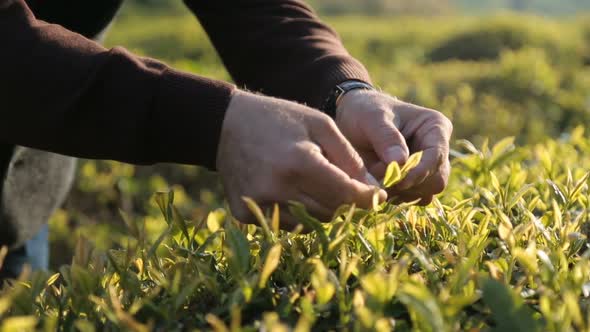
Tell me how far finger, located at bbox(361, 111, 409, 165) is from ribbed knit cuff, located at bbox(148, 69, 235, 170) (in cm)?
35

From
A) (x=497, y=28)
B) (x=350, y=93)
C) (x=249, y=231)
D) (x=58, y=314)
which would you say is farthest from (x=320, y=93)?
(x=497, y=28)

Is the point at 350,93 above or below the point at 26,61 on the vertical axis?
below

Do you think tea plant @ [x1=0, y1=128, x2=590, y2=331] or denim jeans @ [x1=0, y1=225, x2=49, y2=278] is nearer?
tea plant @ [x1=0, y1=128, x2=590, y2=331]

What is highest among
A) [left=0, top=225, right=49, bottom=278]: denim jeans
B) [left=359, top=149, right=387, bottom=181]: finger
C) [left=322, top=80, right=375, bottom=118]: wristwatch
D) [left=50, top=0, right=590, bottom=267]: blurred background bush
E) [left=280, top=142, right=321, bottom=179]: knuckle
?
[left=280, top=142, right=321, bottom=179]: knuckle

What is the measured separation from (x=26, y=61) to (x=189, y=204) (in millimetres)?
3043

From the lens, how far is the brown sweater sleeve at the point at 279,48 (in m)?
1.96

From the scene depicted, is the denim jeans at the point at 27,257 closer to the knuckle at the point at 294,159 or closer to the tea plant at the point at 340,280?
the tea plant at the point at 340,280

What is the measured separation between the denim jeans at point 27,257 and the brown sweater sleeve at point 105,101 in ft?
5.23

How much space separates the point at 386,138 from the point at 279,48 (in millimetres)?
655

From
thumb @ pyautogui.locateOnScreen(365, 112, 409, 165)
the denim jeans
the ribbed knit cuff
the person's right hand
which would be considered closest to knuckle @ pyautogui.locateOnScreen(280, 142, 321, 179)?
the person's right hand

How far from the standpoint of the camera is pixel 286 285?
1.25 metres

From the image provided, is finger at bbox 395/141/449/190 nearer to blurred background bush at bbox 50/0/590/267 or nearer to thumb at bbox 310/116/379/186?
thumb at bbox 310/116/379/186

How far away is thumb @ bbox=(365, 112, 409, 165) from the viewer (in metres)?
1.53

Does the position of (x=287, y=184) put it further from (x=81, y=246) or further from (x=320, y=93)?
(x=320, y=93)
